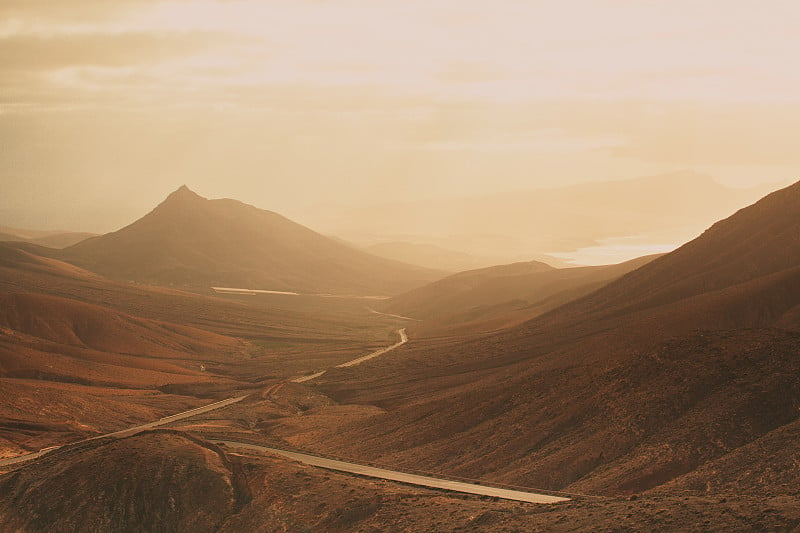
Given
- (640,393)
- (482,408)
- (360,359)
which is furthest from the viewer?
(360,359)

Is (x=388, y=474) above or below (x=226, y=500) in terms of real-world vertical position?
above

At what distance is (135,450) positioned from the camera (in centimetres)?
4612

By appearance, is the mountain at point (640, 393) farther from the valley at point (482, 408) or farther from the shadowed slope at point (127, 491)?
the shadowed slope at point (127, 491)

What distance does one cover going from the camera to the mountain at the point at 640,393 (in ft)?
147

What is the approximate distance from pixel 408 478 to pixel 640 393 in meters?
16.2

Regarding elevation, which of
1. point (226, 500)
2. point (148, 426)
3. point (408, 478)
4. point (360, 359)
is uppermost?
point (360, 359)

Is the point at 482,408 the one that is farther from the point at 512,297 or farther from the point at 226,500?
the point at 512,297

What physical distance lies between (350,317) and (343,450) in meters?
118

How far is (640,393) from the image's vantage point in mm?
53844

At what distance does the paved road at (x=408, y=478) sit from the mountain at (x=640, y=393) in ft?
14.1

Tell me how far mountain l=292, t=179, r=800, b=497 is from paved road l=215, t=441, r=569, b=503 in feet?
14.1

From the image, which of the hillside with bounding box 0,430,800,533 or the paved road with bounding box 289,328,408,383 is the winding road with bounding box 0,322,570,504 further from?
the paved road with bounding box 289,328,408,383

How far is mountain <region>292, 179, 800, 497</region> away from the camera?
44906mm

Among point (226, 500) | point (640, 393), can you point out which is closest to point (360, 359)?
point (640, 393)
